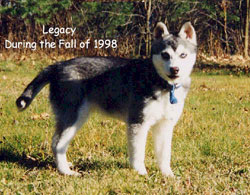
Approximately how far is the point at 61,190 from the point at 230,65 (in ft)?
34.4

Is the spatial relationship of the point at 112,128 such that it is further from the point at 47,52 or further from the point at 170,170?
the point at 47,52

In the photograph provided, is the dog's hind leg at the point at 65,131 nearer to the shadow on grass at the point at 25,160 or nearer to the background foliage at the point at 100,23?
the shadow on grass at the point at 25,160

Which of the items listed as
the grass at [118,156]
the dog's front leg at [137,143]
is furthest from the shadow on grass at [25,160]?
the dog's front leg at [137,143]

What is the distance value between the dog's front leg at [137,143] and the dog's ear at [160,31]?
0.91 m

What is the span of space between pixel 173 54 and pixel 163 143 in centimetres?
87

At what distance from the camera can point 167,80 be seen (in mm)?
3102

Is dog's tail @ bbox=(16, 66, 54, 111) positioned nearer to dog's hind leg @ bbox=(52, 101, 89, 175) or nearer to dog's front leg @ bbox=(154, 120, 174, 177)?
dog's hind leg @ bbox=(52, 101, 89, 175)

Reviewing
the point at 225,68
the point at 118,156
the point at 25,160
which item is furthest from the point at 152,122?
the point at 225,68

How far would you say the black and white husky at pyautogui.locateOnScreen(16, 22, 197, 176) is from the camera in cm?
309

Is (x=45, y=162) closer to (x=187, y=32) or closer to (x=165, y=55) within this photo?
(x=165, y=55)

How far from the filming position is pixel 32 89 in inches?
132

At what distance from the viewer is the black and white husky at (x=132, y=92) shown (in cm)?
309

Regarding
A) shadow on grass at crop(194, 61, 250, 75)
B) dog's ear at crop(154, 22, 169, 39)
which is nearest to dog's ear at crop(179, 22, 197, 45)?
dog's ear at crop(154, 22, 169, 39)

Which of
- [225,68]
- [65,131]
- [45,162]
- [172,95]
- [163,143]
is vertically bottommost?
[225,68]
